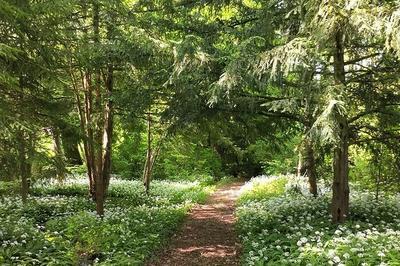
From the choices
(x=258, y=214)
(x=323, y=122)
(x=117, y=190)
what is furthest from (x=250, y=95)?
(x=117, y=190)

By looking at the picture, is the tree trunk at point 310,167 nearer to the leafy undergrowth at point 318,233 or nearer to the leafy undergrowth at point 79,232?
the leafy undergrowth at point 318,233

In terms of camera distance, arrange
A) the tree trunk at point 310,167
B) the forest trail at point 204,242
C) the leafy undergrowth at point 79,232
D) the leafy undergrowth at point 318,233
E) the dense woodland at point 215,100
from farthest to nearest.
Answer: the tree trunk at point 310,167
the forest trail at point 204,242
the leafy undergrowth at point 79,232
the dense woodland at point 215,100
the leafy undergrowth at point 318,233

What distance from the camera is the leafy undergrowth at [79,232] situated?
8.26 meters

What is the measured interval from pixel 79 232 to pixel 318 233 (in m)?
5.59

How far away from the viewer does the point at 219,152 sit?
34688mm

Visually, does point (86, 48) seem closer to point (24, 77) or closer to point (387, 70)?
point (24, 77)

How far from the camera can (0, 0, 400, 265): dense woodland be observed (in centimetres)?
815

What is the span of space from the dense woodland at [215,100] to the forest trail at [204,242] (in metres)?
0.44

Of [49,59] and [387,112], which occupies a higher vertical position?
[49,59]

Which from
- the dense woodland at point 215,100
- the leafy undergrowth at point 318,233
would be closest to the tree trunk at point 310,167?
the dense woodland at point 215,100

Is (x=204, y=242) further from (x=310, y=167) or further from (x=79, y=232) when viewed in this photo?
(x=310, y=167)

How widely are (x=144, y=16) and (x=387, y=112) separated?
7622 mm

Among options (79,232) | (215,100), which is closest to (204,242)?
(79,232)

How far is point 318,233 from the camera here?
8.80 metres
